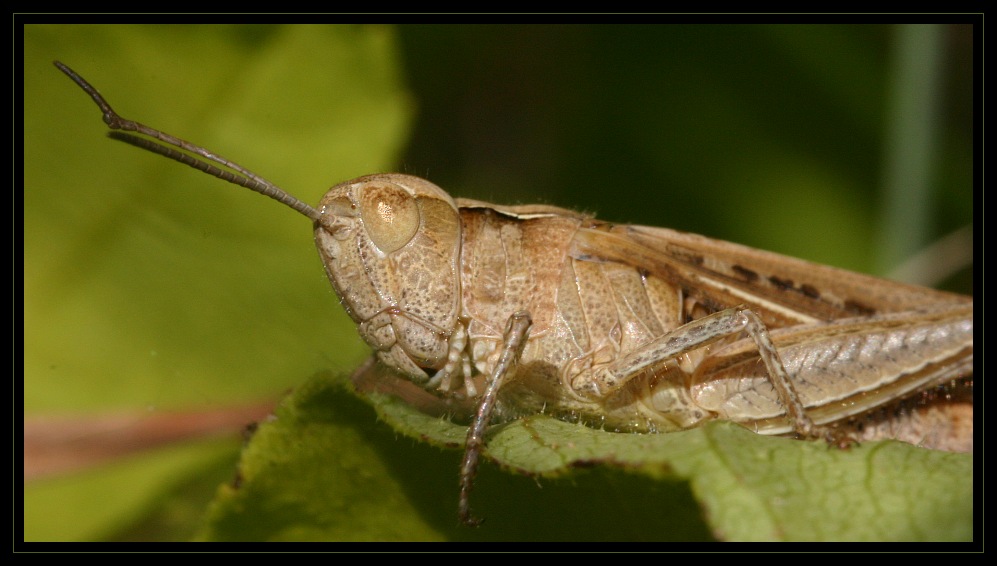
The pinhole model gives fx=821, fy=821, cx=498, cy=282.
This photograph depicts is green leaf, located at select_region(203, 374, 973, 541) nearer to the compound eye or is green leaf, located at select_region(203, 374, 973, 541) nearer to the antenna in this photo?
the compound eye

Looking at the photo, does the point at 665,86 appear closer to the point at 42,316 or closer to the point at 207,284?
the point at 207,284

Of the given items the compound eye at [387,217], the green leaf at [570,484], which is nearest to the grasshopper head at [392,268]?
the compound eye at [387,217]

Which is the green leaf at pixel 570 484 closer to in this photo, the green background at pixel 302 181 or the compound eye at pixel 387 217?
the green background at pixel 302 181

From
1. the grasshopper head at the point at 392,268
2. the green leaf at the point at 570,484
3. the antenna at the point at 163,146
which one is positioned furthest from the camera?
the grasshopper head at the point at 392,268

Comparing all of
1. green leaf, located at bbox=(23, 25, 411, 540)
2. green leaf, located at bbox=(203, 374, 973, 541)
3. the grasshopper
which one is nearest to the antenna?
the grasshopper

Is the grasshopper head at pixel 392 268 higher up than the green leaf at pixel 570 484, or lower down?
higher up

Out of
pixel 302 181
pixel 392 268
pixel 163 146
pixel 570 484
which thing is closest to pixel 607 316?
pixel 392 268

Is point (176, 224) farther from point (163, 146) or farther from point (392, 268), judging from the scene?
point (392, 268)

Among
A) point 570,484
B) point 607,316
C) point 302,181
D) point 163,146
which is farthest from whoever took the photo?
point 302,181

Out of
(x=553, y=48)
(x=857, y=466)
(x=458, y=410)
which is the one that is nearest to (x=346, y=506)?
(x=458, y=410)
